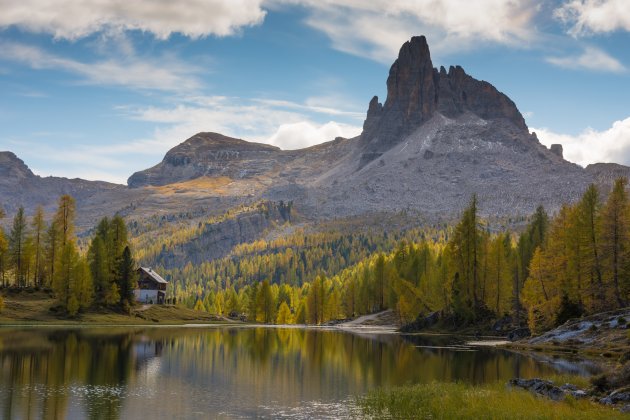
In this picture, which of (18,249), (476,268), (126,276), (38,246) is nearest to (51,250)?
(38,246)

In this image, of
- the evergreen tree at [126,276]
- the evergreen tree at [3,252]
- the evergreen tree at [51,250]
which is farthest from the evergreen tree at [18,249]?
the evergreen tree at [126,276]

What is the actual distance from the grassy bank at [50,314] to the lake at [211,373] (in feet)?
56.0

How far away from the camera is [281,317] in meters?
186

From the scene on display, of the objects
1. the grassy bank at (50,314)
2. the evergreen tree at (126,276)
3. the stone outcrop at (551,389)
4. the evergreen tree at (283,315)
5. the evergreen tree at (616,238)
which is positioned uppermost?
the evergreen tree at (616,238)

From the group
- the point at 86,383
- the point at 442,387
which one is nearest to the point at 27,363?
the point at 86,383

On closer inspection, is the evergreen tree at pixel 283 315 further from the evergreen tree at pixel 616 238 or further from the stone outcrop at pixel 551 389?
the stone outcrop at pixel 551 389

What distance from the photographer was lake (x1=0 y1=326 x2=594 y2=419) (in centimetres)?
3684

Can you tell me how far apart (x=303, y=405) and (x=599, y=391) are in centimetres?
1688

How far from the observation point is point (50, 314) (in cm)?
10550

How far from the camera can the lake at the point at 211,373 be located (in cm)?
3684

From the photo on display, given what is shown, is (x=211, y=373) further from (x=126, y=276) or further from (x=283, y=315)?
(x=283, y=315)

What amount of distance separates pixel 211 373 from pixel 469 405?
2505 centimetres

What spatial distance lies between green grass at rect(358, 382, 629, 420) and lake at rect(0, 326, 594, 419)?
226 cm

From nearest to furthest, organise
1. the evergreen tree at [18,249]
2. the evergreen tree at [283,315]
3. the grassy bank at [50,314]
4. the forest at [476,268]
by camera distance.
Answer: the forest at [476,268] < the grassy bank at [50,314] < the evergreen tree at [18,249] < the evergreen tree at [283,315]
